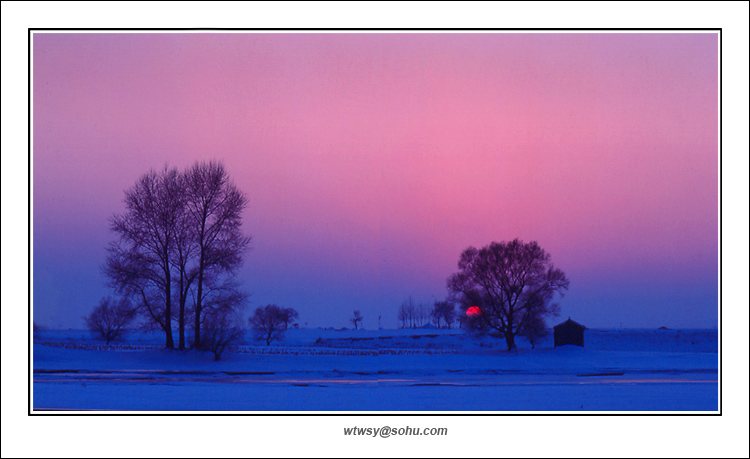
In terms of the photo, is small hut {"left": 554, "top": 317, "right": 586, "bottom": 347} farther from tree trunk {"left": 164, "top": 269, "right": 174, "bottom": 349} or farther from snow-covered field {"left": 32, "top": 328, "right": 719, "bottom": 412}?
tree trunk {"left": 164, "top": 269, "right": 174, "bottom": 349}

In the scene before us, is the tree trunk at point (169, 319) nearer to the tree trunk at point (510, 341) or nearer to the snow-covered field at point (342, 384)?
the snow-covered field at point (342, 384)

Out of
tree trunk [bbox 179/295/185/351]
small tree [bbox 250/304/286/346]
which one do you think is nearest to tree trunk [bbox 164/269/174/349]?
tree trunk [bbox 179/295/185/351]

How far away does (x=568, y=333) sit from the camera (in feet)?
150

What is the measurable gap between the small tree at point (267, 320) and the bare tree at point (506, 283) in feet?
86.0

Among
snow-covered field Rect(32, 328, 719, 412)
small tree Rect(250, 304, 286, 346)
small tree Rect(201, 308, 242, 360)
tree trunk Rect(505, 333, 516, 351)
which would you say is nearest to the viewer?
snow-covered field Rect(32, 328, 719, 412)

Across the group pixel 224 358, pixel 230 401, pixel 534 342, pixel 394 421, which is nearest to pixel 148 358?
pixel 224 358

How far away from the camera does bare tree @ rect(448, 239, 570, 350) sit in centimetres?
4453

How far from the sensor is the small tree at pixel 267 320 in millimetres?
65375

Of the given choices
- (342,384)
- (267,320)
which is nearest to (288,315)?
(267,320)

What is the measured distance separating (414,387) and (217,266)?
17434 mm

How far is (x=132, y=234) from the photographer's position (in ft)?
106

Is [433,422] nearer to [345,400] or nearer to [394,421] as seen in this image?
[394,421]

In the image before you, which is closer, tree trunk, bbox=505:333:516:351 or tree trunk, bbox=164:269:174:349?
tree trunk, bbox=164:269:174:349

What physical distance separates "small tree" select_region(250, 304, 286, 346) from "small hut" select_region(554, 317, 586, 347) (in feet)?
98.3
